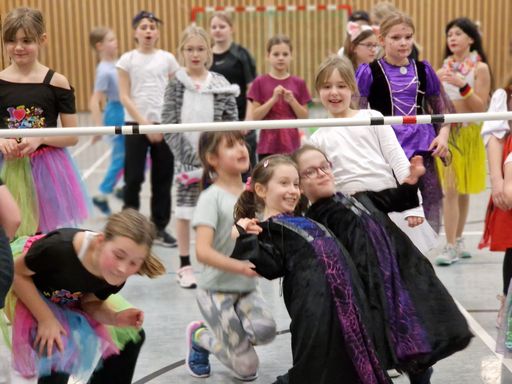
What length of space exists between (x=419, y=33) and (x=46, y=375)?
1203 cm

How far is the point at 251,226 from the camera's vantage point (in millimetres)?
3082

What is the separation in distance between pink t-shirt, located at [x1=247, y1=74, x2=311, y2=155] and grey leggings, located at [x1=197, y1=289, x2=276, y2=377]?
2109 millimetres

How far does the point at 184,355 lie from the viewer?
409 cm

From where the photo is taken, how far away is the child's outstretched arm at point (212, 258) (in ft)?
10.6

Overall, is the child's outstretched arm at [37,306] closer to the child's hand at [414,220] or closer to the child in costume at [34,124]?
the child in costume at [34,124]

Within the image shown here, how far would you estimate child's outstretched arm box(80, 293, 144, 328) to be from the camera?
3.09 meters

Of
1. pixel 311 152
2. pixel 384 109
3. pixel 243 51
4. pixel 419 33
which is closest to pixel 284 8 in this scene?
pixel 419 33

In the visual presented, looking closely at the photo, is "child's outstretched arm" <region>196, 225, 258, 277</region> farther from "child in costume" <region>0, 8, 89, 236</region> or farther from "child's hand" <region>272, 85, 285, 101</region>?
"child's hand" <region>272, 85, 285, 101</region>

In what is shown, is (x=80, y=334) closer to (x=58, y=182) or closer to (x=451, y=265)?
(x=58, y=182)

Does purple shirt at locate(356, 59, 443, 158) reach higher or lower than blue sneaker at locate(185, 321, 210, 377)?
higher

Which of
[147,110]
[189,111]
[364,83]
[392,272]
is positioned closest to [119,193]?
[147,110]

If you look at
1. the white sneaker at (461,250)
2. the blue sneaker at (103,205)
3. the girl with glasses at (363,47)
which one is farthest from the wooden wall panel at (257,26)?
the girl with glasses at (363,47)

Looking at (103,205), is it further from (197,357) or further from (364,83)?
(197,357)

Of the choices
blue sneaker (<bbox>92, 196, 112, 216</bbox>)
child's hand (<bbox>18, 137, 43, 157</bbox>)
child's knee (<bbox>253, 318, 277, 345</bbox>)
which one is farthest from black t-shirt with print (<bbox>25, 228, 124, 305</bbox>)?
blue sneaker (<bbox>92, 196, 112, 216</bbox>)
